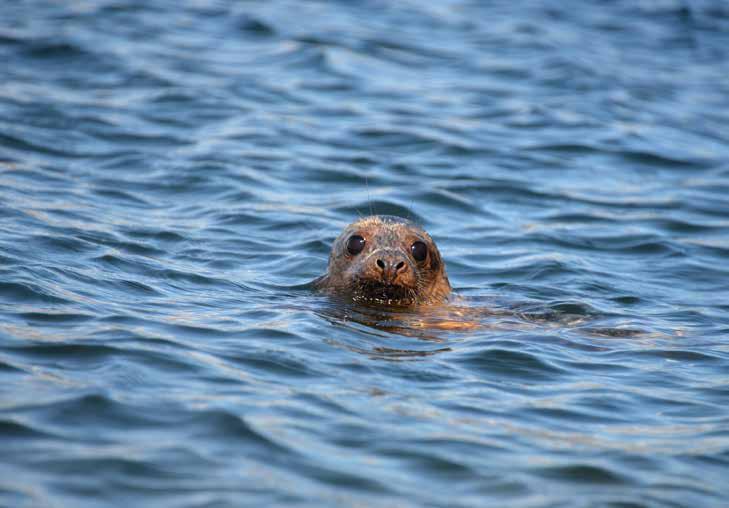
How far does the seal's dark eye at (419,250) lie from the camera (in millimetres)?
9055

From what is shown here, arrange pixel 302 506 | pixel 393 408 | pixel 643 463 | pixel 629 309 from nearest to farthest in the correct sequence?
pixel 302 506 < pixel 643 463 < pixel 393 408 < pixel 629 309

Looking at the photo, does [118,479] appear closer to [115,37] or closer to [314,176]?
[314,176]

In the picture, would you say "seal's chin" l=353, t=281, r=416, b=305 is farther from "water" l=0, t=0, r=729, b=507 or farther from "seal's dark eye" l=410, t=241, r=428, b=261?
"seal's dark eye" l=410, t=241, r=428, b=261

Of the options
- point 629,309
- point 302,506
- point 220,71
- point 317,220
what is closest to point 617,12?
point 220,71

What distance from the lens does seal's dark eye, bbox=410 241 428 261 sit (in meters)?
9.05

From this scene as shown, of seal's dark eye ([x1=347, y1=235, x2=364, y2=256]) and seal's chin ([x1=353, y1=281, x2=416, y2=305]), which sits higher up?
seal's dark eye ([x1=347, y1=235, x2=364, y2=256])

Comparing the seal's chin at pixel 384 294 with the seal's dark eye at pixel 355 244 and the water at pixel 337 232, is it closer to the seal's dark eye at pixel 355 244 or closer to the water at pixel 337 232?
the water at pixel 337 232

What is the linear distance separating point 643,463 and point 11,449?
3.04 meters

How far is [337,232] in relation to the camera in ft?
37.2

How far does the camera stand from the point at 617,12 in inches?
849

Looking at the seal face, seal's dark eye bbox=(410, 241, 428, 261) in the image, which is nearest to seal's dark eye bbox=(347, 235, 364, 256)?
the seal face

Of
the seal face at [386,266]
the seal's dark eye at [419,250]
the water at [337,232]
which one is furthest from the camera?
the seal's dark eye at [419,250]

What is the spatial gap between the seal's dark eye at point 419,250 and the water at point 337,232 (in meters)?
0.58

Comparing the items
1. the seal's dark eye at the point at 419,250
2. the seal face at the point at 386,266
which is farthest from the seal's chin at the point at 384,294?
the seal's dark eye at the point at 419,250
